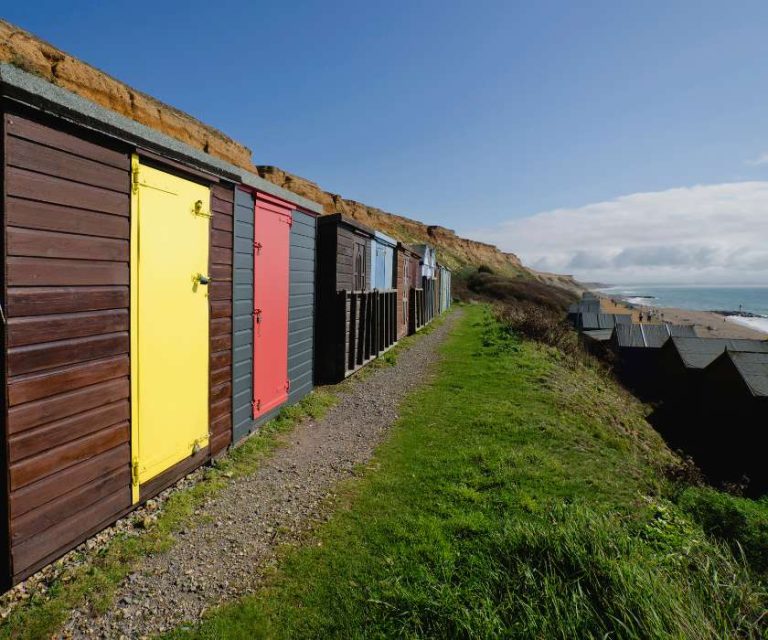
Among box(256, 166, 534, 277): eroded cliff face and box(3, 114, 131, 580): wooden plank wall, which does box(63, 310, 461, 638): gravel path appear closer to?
box(3, 114, 131, 580): wooden plank wall

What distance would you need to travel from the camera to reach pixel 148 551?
3.63 metres

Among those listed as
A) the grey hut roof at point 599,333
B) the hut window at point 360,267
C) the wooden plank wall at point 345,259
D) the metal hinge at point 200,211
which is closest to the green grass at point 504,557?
the metal hinge at point 200,211

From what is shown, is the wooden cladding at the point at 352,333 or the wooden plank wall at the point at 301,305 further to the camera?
the wooden cladding at the point at 352,333

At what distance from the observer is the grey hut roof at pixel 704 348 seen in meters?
16.1

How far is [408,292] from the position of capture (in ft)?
57.5

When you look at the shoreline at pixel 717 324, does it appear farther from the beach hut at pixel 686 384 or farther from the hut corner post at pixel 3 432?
the hut corner post at pixel 3 432

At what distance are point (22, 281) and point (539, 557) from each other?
3.94 m

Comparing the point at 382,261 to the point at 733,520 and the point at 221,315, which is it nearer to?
the point at 221,315

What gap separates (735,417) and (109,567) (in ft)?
49.5

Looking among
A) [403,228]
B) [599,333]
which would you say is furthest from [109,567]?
[403,228]

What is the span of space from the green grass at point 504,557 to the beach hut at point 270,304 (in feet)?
6.19

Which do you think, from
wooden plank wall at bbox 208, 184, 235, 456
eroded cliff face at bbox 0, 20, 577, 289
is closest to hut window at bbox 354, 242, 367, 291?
wooden plank wall at bbox 208, 184, 235, 456

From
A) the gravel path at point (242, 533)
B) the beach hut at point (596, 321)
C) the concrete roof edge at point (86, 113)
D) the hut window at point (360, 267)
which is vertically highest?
the concrete roof edge at point (86, 113)

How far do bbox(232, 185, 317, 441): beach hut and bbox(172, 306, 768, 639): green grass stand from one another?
1.89 metres
